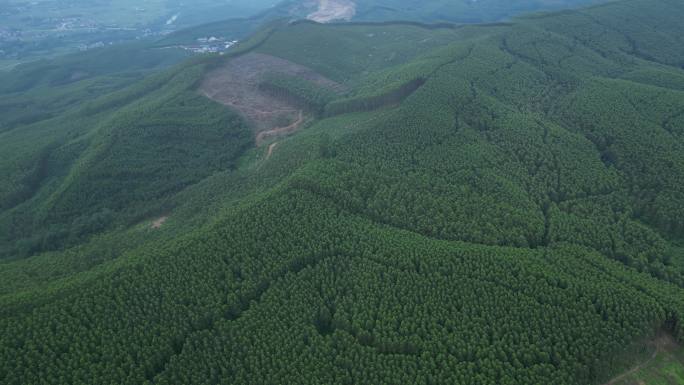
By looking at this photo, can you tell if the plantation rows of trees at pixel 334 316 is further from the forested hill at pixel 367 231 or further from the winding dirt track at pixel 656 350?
the winding dirt track at pixel 656 350

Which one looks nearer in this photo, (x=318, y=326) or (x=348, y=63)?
(x=318, y=326)

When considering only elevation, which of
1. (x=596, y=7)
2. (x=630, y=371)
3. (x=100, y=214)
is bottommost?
(x=100, y=214)

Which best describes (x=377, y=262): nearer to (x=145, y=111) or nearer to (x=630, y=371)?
(x=630, y=371)

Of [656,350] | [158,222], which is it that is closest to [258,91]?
[158,222]

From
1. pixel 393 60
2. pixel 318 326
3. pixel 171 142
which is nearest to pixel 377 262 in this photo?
pixel 318 326

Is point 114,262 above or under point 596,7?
under

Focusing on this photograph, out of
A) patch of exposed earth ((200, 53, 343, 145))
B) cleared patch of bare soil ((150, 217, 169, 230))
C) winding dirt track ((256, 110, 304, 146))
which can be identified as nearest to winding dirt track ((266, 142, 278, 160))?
winding dirt track ((256, 110, 304, 146))
